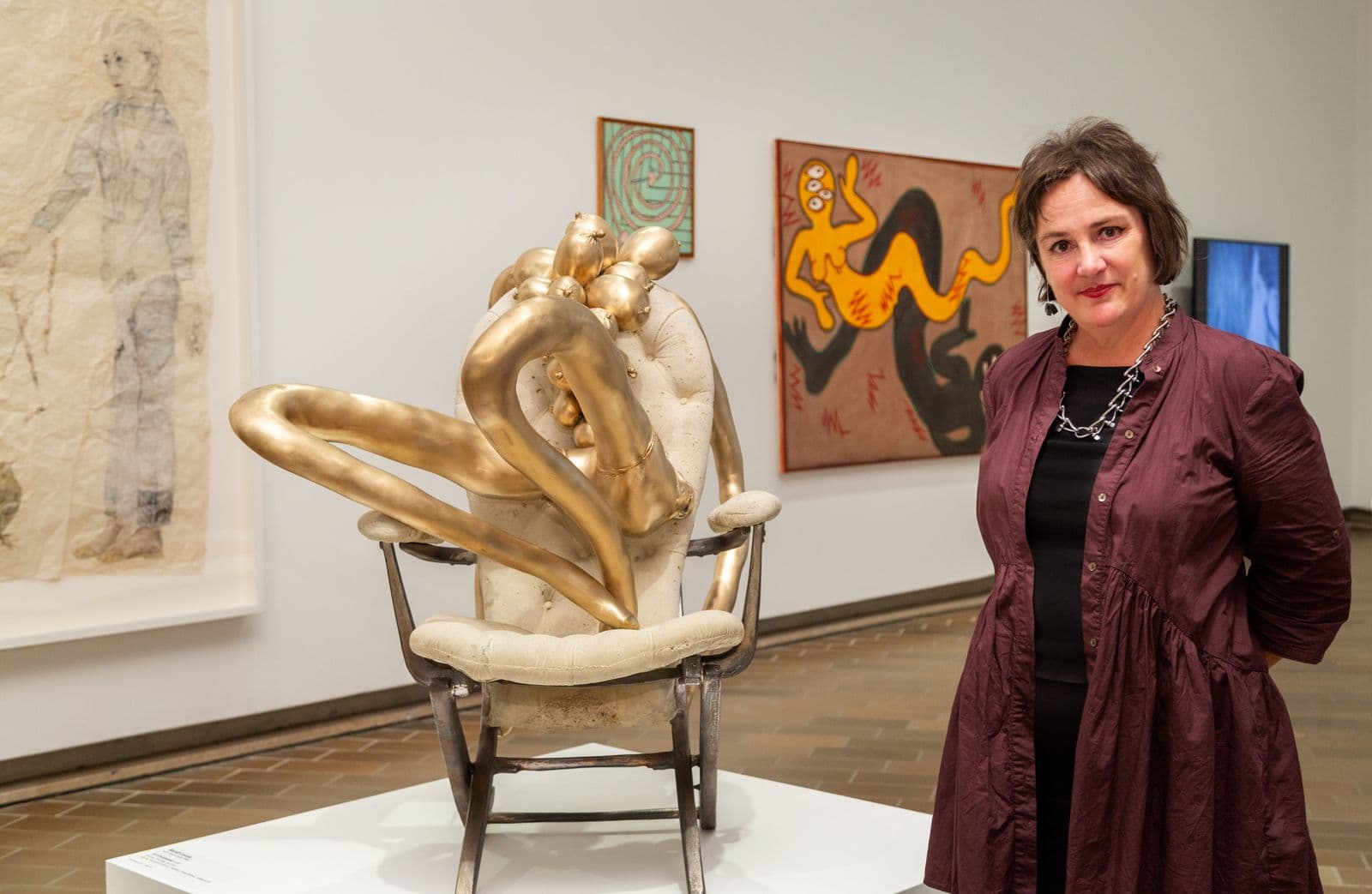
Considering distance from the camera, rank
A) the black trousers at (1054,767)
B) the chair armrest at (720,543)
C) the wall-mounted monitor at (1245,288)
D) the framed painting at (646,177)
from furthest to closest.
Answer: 1. the wall-mounted monitor at (1245,288)
2. the framed painting at (646,177)
3. the chair armrest at (720,543)
4. the black trousers at (1054,767)

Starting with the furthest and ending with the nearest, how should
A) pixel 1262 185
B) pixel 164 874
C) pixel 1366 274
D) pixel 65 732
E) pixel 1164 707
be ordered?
pixel 1366 274
pixel 1262 185
pixel 65 732
pixel 164 874
pixel 1164 707

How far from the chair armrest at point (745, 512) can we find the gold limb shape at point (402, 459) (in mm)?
306

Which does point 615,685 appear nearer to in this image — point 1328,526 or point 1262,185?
point 1328,526

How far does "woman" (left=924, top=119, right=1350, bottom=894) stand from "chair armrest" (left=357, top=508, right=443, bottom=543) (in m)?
1.50

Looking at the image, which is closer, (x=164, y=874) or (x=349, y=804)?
(x=164, y=874)

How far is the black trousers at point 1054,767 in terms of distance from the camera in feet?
6.46

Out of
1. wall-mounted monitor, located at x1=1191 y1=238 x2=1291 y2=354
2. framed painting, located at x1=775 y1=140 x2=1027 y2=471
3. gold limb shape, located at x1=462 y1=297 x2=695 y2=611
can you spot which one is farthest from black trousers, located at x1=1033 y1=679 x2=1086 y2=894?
wall-mounted monitor, located at x1=1191 y1=238 x2=1291 y2=354

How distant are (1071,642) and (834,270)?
4998mm

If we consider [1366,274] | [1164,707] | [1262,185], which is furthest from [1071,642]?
[1366,274]

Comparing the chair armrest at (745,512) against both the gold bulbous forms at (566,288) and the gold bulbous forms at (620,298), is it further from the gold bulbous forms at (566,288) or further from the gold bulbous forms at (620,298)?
the gold bulbous forms at (566,288)

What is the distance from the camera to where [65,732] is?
4270mm

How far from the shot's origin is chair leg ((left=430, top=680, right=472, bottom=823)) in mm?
2983

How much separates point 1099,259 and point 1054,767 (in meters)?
0.72

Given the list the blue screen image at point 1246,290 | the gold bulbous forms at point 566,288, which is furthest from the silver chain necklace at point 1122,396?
the blue screen image at point 1246,290
